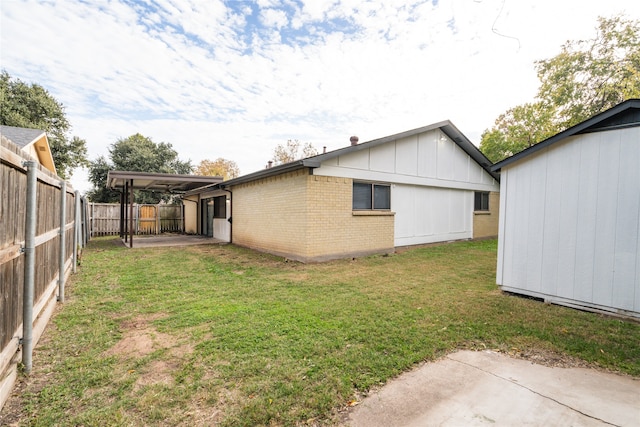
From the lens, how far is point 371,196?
9812mm

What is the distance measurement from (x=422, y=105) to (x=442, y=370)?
1243 centimetres

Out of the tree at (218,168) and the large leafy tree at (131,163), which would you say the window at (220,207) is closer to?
the large leafy tree at (131,163)

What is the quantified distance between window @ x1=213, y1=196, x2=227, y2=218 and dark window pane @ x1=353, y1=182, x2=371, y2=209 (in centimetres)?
723

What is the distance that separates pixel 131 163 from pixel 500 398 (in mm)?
28854

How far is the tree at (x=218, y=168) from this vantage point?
34.6 metres

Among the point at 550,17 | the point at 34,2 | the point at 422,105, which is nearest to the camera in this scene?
the point at 550,17

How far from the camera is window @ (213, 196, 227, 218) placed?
46.1 ft

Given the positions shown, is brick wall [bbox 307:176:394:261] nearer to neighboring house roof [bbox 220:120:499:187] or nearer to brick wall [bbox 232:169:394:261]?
brick wall [bbox 232:169:394:261]

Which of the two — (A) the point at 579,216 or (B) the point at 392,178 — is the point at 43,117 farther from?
(A) the point at 579,216

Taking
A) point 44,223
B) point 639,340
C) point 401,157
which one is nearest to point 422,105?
point 401,157

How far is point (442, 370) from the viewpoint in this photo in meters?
2.76

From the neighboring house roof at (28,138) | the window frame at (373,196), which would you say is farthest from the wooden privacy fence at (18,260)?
the window frame at (373,196)

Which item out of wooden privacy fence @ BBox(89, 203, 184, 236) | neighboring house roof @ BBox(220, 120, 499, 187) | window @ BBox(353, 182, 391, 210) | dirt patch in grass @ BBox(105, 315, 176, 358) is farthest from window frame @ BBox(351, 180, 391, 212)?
wooden privacy fence @ BBox(89, 203, 184, 236)

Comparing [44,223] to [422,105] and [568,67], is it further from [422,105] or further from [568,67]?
[568,67]
